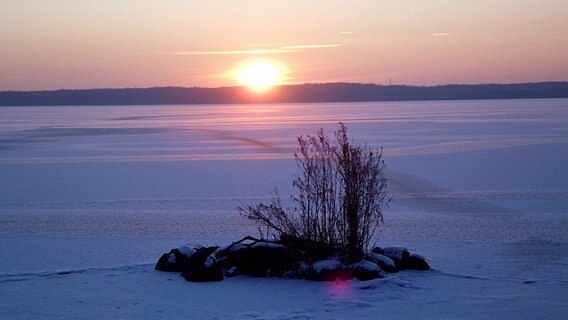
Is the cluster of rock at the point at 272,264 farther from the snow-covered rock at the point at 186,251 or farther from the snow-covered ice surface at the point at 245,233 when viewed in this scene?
the snow-covered ice surface at the point at 245,233

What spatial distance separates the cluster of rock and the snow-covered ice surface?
0.15 meters

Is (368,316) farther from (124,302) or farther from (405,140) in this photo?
(405,140)

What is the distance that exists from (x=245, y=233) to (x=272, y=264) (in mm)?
2798

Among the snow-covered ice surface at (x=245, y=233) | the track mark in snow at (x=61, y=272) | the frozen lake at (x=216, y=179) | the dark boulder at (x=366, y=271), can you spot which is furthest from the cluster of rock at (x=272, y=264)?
the frozen lake at (x=216, y=179)

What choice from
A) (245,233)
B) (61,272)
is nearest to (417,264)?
(245,233)

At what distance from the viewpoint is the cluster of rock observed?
780cm

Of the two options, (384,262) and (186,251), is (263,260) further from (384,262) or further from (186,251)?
(384,262)

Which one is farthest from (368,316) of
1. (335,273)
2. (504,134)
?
(504,134)

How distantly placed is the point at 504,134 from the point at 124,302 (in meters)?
28.4

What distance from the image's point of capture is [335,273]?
7797 millimetres

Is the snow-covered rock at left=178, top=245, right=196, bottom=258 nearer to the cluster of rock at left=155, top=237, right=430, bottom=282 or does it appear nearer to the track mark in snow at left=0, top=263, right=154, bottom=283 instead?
the cluster of rock at left=155, top=237, right=430, bottom=282

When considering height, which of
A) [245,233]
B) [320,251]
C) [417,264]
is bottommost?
[245,233]

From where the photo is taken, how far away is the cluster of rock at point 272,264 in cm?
780

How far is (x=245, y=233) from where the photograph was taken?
1080cm
